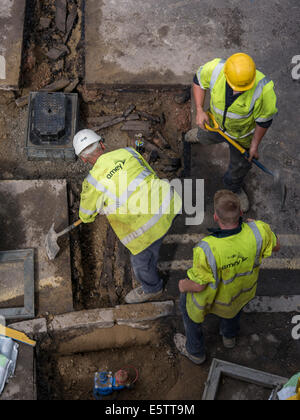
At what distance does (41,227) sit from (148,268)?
5.36 ft

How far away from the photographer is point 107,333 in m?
5.22

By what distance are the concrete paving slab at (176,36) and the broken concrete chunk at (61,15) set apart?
0.52m

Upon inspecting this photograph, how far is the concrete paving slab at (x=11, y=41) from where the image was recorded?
23.1 ft

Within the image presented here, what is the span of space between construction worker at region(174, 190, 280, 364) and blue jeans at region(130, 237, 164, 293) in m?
0.77

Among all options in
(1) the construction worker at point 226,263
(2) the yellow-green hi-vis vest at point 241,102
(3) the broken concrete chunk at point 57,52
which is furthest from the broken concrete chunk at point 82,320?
(3) the broken concrete chunk at point 57,52

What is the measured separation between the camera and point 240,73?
178 inches

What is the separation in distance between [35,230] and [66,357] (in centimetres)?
168

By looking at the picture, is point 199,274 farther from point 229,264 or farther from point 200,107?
point 200,107

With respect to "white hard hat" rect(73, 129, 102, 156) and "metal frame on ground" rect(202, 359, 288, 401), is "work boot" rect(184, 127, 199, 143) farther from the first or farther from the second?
"metal frame on ground" rect(202, 359, 288, 401)

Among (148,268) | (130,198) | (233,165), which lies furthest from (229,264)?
(233,165)

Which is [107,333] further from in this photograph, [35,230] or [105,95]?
[105,95]

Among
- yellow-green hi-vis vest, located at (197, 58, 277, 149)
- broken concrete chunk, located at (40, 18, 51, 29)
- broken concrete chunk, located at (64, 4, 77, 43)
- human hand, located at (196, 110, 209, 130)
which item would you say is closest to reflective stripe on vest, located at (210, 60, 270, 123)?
yellow-green hi-vis vest, located at (197, 58, 277, 149)

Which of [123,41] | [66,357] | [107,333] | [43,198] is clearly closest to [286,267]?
[107,333]

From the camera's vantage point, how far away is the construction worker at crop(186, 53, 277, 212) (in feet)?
15.1
